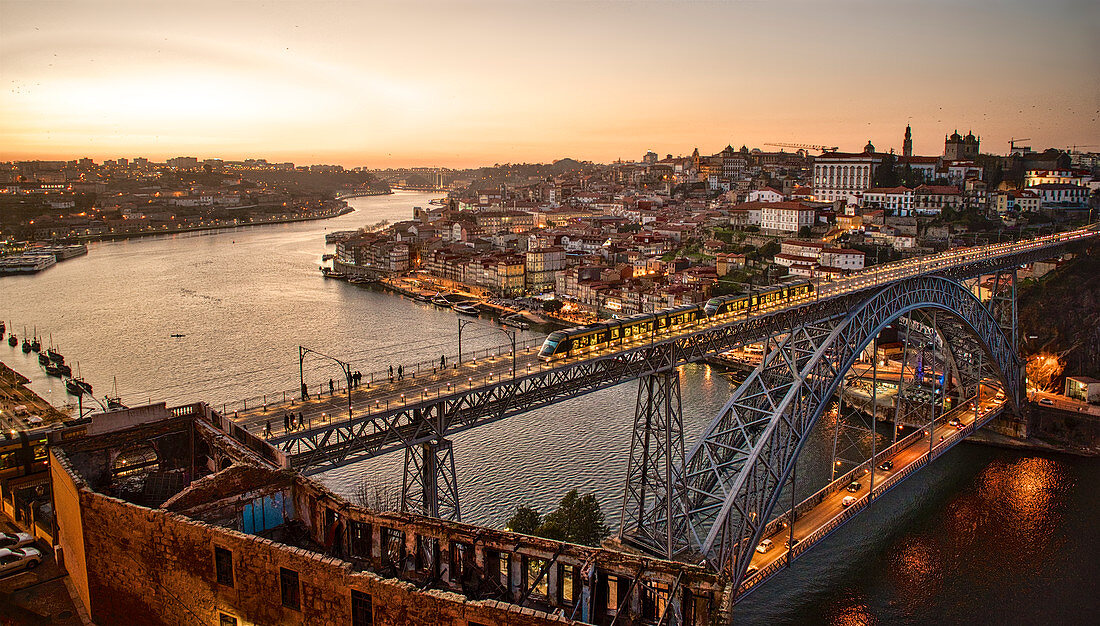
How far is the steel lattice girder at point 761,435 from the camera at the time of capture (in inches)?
519

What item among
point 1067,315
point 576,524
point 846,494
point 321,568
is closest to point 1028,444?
point 1067,315

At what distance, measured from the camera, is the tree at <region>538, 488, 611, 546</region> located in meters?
13.6

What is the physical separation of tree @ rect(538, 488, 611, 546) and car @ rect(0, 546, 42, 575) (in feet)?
24.4

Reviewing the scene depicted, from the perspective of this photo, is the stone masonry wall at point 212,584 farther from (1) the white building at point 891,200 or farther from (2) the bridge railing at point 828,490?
(1) the white building at point 891,200

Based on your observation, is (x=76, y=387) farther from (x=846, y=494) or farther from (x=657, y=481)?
(x=846, y=494)

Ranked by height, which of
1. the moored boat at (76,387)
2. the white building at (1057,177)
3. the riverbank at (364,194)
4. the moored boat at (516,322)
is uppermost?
the riverbank at (364,194)

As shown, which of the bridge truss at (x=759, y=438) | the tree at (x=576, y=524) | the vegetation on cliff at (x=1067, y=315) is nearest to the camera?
the bridge truss at (x=759, y=438)

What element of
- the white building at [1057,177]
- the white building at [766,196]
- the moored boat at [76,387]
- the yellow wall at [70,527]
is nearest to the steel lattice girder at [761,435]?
the yellow wall at [70,527]

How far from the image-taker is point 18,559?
29.4 ft

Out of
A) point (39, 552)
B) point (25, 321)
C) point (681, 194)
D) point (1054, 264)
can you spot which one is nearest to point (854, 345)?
point (39, 552)

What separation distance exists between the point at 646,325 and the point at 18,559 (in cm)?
963

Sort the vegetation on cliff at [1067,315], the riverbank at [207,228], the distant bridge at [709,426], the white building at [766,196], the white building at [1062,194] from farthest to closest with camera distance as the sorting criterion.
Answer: the riverbank at [207,228] < the white building at [766,196] < the white building at [1062,194] < the vegetation on cliff at [1067,315] < the distant bridge at [709,426]

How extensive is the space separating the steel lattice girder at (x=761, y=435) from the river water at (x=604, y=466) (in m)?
1.66

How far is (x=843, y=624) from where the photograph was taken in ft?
45.1
